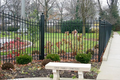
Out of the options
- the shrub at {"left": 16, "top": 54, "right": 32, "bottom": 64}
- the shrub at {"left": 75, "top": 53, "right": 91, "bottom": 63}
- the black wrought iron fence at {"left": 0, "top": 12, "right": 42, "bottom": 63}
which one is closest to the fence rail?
the black wrought iron fence at {"left": 0, "top": 12, "right": 42, "bottom": 63}

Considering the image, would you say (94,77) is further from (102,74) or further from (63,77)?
(63,77)

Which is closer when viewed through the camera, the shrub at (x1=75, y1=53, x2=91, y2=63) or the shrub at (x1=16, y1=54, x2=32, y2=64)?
the shrub at (x1=16, y1=54, x2=32, y2=64)

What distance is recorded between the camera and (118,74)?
17.7 feet

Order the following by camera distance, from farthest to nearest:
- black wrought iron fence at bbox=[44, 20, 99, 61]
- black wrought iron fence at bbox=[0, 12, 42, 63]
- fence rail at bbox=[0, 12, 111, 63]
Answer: black wrought iron fence at bbox=[44, 20, 99, 61]
fence rail at bbox=[0, 12, 111, 63]
black wrought iron fence at bbox=[0, 12, 42, 63]

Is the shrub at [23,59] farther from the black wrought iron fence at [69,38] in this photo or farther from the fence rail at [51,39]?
the black wrought iron fence at [69,38]

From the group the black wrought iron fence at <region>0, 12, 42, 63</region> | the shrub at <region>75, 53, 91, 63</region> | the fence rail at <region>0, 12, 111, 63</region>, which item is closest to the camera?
→ the black wrought iron fence at <region>0, 12, 42, 63</region>

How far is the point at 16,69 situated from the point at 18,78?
3.08ft

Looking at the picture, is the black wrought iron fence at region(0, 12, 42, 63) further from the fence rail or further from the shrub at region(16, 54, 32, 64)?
the shrub at region(16, 54, 32, 64)

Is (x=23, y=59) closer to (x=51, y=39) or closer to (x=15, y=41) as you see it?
(x=51, y=39)

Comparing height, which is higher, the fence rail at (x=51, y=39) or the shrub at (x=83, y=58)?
the fence rail at (x=51, y=39)

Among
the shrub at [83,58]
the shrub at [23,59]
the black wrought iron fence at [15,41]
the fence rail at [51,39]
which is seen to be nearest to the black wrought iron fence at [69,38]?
the fence rail at [51,39]

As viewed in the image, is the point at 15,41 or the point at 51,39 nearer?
the point at 51,39

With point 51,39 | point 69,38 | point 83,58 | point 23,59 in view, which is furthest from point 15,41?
point 83,58

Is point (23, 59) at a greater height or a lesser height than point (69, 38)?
lesser
